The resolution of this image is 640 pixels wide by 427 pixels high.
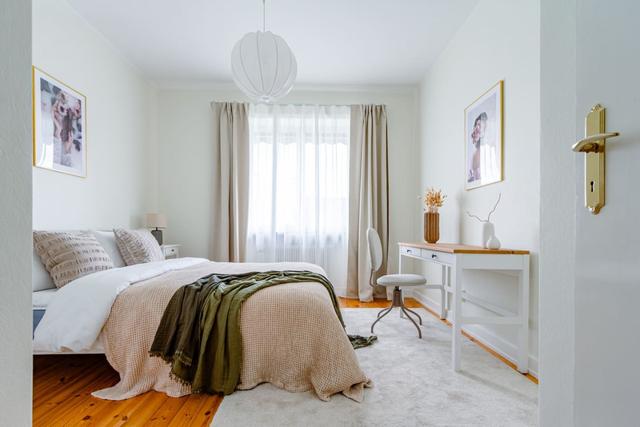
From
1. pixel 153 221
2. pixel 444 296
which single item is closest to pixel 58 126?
pixel 153 221

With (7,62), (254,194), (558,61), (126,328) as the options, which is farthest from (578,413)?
(254,194)

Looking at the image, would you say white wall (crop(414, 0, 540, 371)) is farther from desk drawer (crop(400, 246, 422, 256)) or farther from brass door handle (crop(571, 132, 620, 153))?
brass door handle (crop(571, 132, 620, 153))

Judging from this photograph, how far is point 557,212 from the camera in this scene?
105cm

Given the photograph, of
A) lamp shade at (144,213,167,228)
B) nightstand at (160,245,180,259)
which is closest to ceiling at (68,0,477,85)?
lamp shade at (144,213,167,228)

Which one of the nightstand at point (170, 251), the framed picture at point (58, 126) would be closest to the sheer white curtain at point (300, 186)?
the nightstand at point (170, 251)

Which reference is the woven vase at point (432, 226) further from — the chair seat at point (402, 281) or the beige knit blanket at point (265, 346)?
the beige knit blanket at point (265, 346)

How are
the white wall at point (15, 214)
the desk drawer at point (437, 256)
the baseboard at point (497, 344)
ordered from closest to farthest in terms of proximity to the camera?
the white wall at point (15, 214), the baseboard at point (497, 344), the desk drawer at point (437, 256)

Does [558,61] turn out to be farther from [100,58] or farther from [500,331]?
[100,58]

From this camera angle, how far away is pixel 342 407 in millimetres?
1847

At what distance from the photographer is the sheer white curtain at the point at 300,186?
4848 mm

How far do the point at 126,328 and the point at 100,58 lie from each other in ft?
9.68

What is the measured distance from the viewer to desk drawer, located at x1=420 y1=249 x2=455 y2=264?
2537 millimetres

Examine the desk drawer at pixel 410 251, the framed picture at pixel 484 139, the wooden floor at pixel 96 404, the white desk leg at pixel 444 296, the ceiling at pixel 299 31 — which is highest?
the ceiling at pixel 299 31

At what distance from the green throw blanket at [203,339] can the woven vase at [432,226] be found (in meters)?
2.13
